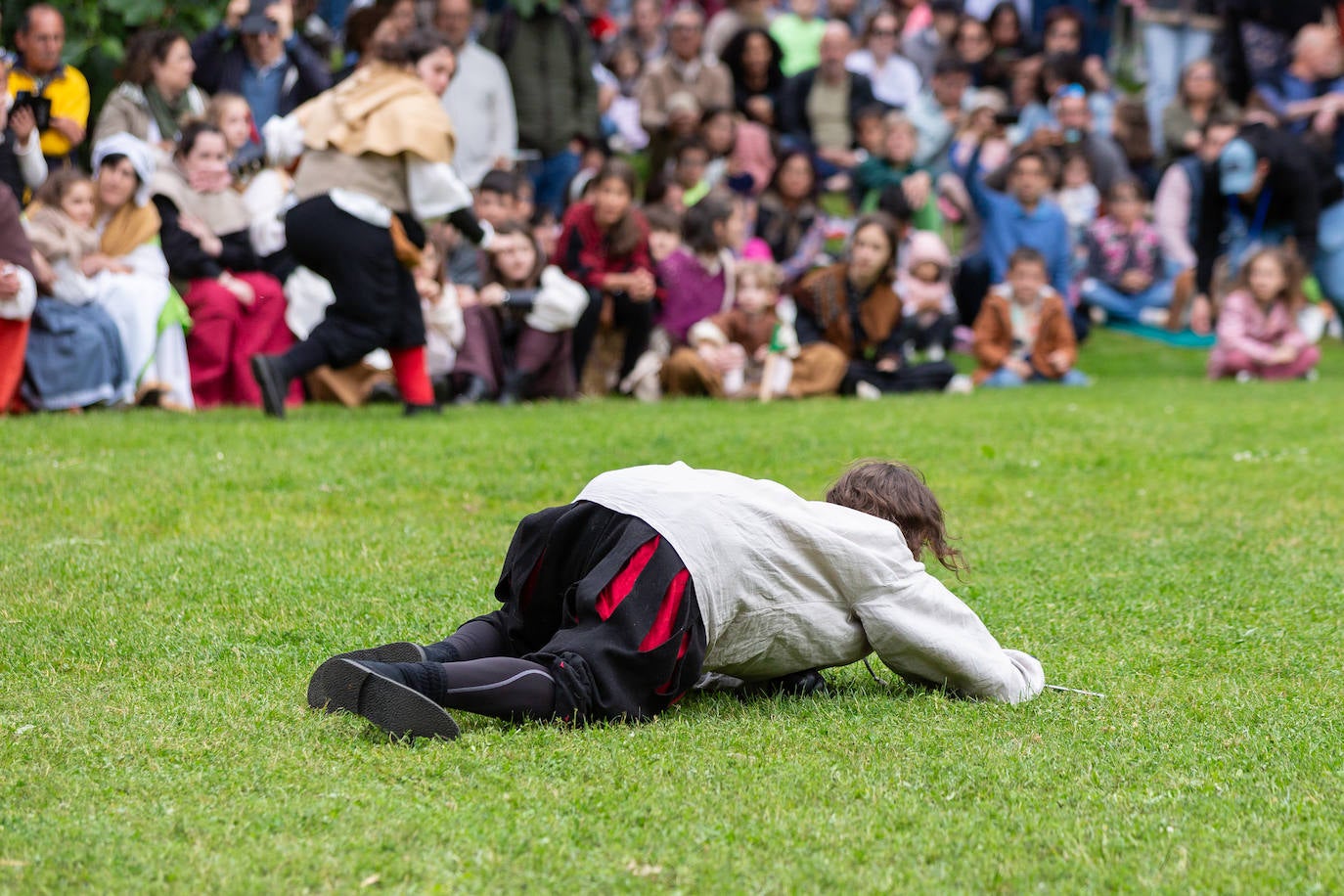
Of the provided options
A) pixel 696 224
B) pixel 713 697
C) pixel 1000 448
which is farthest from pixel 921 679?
pixel 696 224

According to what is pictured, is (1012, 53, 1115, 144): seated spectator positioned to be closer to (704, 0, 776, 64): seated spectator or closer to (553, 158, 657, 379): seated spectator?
(704, 0, 776, 64): seated spectator

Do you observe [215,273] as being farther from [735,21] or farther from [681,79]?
[735,21]

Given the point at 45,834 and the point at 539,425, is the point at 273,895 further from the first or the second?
the point at 539,425

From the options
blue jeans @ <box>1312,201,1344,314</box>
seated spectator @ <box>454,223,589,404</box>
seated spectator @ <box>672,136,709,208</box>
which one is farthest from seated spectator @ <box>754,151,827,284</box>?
blue jeans @ <box>1312,201,1344,314</box>

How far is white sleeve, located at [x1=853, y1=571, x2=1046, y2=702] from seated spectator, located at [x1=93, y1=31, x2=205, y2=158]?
7520mm

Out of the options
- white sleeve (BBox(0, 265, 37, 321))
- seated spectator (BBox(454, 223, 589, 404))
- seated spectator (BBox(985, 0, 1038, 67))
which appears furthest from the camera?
seated spectator (BBox(985, 0, 1038, 67))

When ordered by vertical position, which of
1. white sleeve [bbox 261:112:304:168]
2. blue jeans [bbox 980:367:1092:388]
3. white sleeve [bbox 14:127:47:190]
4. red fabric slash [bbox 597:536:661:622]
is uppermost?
white sleeve [bbox 261:112:304:168]

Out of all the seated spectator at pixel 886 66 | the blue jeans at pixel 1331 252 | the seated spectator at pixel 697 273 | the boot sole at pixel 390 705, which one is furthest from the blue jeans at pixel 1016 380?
the boot sole at pixel 390 705

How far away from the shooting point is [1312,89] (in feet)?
48.9

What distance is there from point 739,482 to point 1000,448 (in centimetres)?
439

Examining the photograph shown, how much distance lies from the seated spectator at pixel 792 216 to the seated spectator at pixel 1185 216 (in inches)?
133

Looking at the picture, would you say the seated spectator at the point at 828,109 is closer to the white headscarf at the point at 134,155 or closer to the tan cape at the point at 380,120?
the white headscarf at the point at 134,155

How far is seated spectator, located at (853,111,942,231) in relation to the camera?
1360 centimetres

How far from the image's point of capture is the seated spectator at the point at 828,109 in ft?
48.4
